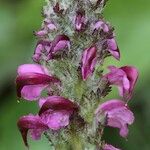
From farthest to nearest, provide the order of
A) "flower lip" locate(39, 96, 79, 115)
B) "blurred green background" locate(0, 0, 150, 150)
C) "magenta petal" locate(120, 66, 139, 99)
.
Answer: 1. "blurred green background" locate(0, 0, 150, 150)
2. "magenta petal" locate(120, 66, 139, 99)
3. "flower lip" locate(39, 96, 79, 115)

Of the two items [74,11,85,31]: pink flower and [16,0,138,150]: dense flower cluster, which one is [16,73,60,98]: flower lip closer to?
[16,0,138,150]: dense flower cluster

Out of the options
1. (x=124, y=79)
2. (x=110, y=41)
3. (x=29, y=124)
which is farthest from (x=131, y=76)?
(x=29, y=124)

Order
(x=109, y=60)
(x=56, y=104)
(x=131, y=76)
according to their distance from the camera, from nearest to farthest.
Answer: (x=56, y=104) < (x=131, y=76) < (x=109, y=60)

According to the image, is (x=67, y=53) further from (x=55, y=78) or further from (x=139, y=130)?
(x=139, y=130)

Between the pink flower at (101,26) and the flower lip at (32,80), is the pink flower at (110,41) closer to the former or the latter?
the pink flower at (101,26)

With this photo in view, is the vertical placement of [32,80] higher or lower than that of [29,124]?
higher

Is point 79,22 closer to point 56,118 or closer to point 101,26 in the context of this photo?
point 101,26

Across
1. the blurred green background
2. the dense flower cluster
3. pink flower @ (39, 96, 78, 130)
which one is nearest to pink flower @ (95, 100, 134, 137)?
the dense flower cluster

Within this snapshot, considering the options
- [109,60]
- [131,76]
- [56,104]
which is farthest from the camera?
[109,60]
